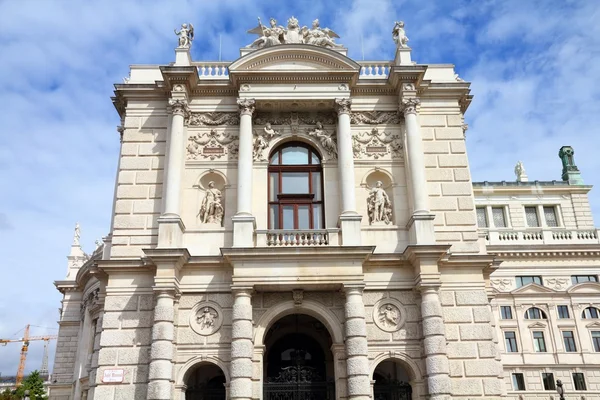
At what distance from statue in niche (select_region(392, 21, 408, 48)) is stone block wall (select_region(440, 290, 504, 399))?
10.2 metres

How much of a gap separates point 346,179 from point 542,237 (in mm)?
24841

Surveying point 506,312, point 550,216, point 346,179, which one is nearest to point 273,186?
point 346,179

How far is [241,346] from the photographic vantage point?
58.5 feet

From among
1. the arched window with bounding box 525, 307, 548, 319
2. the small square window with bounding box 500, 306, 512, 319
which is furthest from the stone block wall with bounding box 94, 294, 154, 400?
the arched window with bounding box 525, 307, 548, 319

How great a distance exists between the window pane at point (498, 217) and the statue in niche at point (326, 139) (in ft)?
82.3

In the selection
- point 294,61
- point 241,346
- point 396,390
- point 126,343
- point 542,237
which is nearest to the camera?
point 241,346

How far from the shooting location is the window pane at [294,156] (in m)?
21.9

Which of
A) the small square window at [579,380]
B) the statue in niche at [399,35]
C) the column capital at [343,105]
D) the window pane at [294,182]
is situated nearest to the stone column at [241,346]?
the window pane at [294,182]

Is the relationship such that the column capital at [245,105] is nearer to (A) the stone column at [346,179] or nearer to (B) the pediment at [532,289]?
(A) the stone column at [346,179]

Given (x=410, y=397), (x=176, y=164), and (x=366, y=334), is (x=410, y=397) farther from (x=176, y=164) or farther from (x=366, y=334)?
(x=176, y=164)

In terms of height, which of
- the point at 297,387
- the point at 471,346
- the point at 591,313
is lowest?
the point at 297,387

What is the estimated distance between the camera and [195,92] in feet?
72.7

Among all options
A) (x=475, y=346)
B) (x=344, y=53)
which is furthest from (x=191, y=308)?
(x=344, y=53)

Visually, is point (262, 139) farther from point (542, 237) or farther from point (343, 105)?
point (542, 237)
